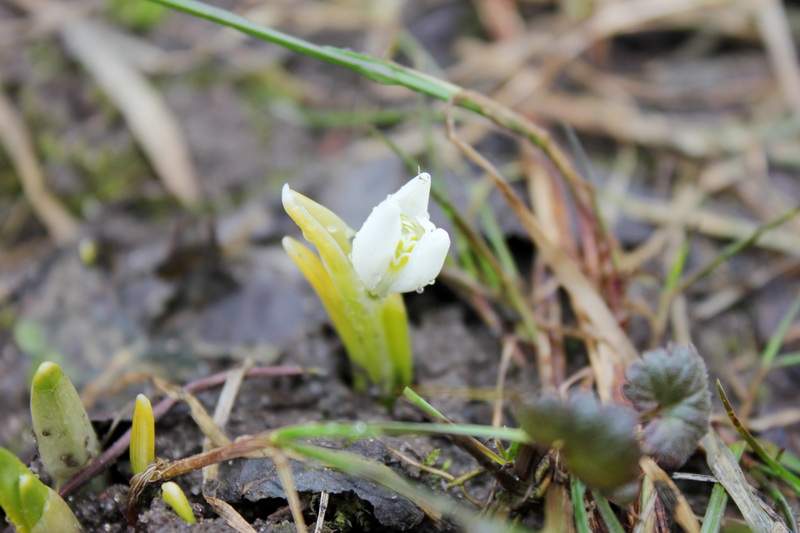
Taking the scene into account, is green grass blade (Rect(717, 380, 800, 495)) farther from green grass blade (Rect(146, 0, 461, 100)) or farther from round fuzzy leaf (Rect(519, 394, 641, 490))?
green grass blade (Rect(146, 0, 461, 100))

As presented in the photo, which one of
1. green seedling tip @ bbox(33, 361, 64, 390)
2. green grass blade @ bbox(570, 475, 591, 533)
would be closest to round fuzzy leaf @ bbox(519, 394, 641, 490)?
green grass blade @ bbox(570, 475, 591, 533)

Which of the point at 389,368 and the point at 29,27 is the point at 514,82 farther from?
the point at 29,27

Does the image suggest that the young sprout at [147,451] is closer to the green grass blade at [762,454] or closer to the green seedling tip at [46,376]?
the green seedling tip at [46,376]

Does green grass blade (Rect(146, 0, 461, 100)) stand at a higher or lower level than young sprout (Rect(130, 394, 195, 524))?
higher

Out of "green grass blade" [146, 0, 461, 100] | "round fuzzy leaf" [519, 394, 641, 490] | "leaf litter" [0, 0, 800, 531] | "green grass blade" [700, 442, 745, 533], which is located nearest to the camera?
"round fuzzy leaf" [519, 394, 641, 490]

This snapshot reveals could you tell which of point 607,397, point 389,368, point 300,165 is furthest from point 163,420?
point 300,165

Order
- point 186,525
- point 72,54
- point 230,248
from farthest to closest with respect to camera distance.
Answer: point 72,54
point 230,248
point 186,525
